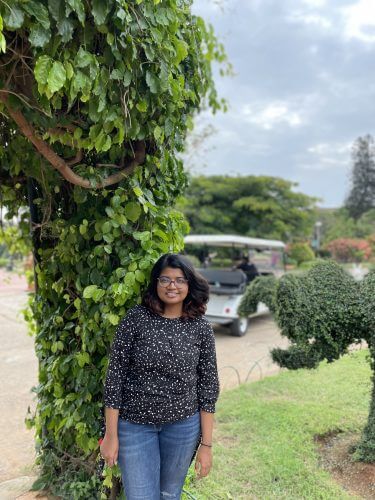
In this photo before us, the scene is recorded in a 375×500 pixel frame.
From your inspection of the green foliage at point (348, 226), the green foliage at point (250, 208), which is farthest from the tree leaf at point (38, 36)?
the green foliage at point (348, 226)

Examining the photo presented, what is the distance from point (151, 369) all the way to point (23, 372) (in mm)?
4791

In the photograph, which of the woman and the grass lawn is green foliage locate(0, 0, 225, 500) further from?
the grass lawn

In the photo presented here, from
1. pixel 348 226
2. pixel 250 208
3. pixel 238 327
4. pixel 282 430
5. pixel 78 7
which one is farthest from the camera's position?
pixel 348 226

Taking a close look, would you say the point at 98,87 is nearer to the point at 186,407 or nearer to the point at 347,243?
the point at 186,407

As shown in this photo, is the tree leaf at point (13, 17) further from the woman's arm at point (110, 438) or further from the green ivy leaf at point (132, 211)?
the woman's arm at point (110, 438)

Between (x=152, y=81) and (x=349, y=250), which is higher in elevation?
(x=152, y=81)

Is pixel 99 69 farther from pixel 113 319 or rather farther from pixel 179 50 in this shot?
pixel 113 319

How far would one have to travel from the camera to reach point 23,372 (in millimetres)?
6008

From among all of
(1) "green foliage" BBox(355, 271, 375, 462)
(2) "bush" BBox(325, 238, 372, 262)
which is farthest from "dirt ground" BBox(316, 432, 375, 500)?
(2) "bush" BBox(325, 238, 372, 262)

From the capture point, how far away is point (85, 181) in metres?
2.17

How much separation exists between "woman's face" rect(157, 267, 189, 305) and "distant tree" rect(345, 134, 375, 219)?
35.3 m

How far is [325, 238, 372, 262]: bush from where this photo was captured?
73.8 ft

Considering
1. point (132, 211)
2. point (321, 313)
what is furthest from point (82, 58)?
point (321, 313)

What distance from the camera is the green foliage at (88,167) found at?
164 centimetres
